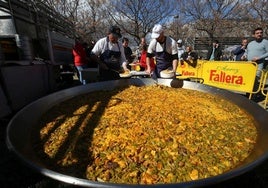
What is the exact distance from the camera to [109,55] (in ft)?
16.2

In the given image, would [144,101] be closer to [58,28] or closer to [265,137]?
[265,137]

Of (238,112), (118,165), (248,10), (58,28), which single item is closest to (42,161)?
(118,165)

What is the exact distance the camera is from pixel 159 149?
2.29 m

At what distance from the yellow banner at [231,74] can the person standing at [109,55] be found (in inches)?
161

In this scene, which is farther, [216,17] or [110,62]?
[216,17]

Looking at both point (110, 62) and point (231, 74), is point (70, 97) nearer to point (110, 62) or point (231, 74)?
point (110, 62)

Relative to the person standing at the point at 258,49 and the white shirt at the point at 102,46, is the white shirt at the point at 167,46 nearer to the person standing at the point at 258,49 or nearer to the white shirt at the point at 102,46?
the white shirt at the point at 102,46

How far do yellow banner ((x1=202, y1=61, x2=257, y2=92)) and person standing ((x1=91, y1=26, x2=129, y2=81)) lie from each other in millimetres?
4085

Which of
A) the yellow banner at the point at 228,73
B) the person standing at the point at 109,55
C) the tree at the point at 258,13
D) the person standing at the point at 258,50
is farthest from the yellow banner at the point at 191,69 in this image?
the tree at the point at 258,13

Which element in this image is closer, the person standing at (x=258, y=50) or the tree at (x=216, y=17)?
the person standing at (x=258, y=50)

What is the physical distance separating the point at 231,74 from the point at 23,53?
5974mm

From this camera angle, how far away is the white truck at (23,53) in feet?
15.2

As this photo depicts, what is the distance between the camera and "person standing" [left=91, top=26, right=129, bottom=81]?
15.8ft

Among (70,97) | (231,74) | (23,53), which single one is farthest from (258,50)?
(23,53)
